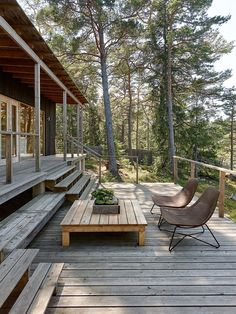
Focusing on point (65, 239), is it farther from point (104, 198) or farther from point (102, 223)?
point (104, 198)

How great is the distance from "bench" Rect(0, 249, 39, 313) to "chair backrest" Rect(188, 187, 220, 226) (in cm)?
231

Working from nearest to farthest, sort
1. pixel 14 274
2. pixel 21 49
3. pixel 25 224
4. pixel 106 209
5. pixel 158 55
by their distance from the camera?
1. pixel 14 274
2. pixel 25 224
3. pixel 106 209
4. pixel 21 49
5. pixel 158 55

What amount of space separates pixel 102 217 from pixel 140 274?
4.52 feet

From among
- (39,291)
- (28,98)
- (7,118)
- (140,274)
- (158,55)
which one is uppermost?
(158,55)

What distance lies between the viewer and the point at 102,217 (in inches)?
168

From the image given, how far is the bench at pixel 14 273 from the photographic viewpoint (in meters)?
2.07

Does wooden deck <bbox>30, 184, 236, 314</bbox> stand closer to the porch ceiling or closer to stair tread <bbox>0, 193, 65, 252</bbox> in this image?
stair tread <bbox>0, 193, 65, 252</bbox>

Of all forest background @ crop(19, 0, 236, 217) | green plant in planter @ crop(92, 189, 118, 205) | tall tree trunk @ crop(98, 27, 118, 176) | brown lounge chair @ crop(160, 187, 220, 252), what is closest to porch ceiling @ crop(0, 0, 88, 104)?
green plant in planter @ crop(92, 189, 118, 205)

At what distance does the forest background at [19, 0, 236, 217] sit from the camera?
1290cm

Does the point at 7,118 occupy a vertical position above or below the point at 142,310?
above

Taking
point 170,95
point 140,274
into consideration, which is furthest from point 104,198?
point 170,95

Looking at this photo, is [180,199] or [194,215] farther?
[180,199]

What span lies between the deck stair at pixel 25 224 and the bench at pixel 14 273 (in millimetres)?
274

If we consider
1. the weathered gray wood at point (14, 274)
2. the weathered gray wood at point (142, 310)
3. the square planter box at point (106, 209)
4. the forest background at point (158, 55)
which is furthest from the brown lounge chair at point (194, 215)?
the forest background at point (158, 55)
